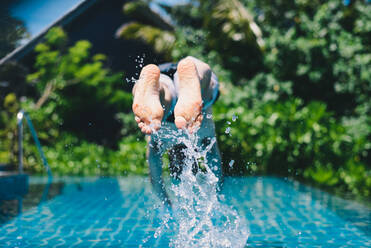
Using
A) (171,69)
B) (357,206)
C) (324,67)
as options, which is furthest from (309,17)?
(171,69)

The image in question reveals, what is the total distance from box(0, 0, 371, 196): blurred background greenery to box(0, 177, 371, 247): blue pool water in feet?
3.03

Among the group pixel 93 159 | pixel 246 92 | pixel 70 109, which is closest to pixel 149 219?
pixel 93 159

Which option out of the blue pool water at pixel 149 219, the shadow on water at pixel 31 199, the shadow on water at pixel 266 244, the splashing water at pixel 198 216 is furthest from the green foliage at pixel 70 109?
the shadow on water at pixel 266 244

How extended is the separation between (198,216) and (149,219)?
2.65 ft

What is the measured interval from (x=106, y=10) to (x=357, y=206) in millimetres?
8590

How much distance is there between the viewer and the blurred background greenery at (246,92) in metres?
7.20

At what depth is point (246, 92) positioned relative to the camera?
9.25 metres

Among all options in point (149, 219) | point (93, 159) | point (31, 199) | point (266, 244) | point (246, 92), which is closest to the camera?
point (266, 244)

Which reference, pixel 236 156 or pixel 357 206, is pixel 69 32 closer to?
pixel 236 156

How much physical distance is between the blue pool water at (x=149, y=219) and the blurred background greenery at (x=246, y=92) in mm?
923

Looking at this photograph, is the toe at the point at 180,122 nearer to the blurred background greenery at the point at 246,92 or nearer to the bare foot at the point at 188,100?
the bare foot at the point at 188,100

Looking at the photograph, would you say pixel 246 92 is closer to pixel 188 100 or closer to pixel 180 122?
pixel 188 100

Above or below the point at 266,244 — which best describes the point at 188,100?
above

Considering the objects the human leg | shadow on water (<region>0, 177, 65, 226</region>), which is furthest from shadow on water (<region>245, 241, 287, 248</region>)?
shadow on water (<region>0, 177, 65, 226</region>)
